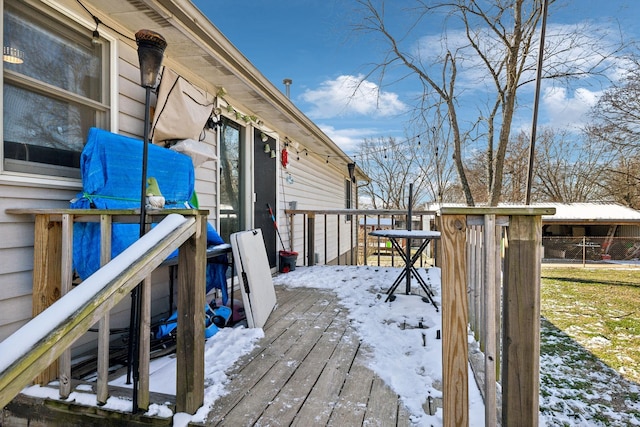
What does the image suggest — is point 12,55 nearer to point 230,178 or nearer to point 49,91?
point 49,91

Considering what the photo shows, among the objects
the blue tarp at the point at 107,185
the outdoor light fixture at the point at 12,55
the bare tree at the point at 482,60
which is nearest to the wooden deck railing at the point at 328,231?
the bare tree at the point at 482,60

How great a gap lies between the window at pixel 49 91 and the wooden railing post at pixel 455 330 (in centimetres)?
222

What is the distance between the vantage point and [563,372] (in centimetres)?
247

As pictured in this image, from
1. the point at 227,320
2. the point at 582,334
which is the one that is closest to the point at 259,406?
the point at 227,320

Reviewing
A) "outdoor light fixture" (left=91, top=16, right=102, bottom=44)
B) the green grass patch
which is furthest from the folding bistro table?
"outdoor light fixture" (left=91, top=16, right=102, bottom=44)

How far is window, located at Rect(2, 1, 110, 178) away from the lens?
184 cm

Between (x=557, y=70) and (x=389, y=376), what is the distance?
6864 millimetres

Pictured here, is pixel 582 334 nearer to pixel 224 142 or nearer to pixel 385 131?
pixel 224 142

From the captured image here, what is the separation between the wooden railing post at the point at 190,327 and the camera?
1498mm

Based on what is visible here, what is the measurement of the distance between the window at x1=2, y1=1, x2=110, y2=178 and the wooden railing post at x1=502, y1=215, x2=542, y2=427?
7.98 feet

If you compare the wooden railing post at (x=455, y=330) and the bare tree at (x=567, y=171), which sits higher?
the bare tree at (x=567, y=171)

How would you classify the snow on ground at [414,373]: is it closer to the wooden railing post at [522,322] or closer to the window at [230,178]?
the wooden railing post at [522,322]

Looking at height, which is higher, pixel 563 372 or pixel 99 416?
pixel 99 416

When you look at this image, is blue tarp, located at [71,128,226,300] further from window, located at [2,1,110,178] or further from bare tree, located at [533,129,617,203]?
bare tree, located at [533,129,617,203]
